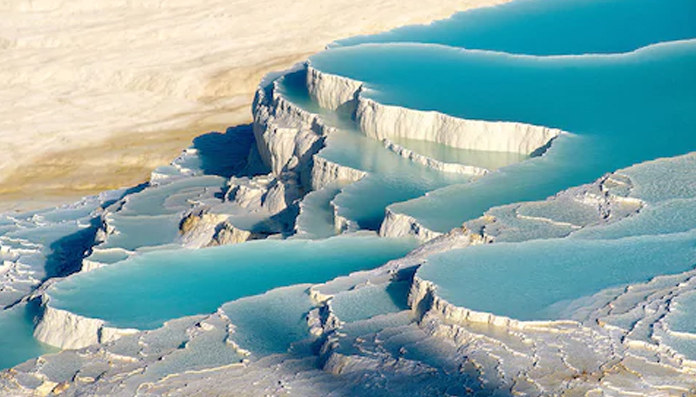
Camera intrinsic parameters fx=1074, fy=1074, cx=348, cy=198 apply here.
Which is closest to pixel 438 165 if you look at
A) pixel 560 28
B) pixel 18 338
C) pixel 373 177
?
pixel 373 177

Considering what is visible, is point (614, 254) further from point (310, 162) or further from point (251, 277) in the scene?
point (310, 162)

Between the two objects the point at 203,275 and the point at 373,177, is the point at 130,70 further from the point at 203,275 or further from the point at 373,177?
the point at 203,275

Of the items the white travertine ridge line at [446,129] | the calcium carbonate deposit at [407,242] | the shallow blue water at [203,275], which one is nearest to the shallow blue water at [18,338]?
the calcium carbonate deposit at [407,242]

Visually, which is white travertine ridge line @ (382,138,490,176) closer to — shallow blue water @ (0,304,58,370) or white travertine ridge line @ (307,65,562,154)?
white travertine ridge line @ (307,65,562,154)

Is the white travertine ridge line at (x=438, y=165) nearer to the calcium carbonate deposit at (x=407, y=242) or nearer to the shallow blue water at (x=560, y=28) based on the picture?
the calcium carbonate deposit at (x=407, y=242)

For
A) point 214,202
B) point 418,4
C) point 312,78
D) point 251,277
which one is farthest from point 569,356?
point 418,4

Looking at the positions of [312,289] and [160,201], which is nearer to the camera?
[312,289]

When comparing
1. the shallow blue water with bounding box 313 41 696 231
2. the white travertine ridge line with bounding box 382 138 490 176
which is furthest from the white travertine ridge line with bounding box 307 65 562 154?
the white travertine ridge line with bounding box 382 138 490 176

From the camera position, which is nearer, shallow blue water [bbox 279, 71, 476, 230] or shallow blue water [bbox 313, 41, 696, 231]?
shallow blue water [bbox 313, 41, 696, 231]
